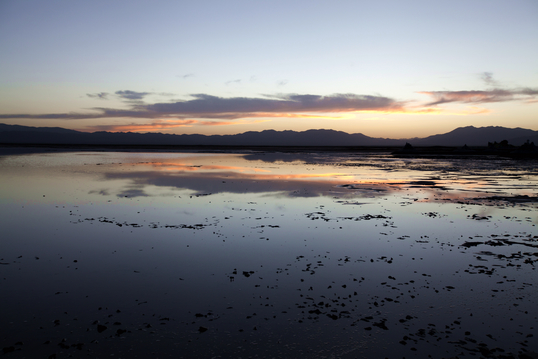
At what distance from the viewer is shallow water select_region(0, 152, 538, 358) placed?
6.72 m

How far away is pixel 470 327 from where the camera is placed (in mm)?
7289

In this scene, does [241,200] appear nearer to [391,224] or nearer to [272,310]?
[391,224]

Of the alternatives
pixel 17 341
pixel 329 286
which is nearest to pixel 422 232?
pixel 329 286

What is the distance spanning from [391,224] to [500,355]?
9865 mm

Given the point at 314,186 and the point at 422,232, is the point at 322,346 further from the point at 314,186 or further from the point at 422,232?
the point at 314,186

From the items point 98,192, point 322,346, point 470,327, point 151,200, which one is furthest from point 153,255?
point 98,192

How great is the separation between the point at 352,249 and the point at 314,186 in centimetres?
1707

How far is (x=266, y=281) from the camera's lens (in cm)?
952

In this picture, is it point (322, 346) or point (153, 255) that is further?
point (153, 255)

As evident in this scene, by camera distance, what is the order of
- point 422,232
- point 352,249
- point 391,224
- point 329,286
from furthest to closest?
1. point 391,224
2. point 422,232
3. point 352,249
4. point 329,286

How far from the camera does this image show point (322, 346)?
21.6 ft

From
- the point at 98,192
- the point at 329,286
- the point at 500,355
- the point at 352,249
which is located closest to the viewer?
the point at 500,355

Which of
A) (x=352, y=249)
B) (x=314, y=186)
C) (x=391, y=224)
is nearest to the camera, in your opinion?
(x=352, y=249)

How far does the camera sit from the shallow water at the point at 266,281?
672 cm
